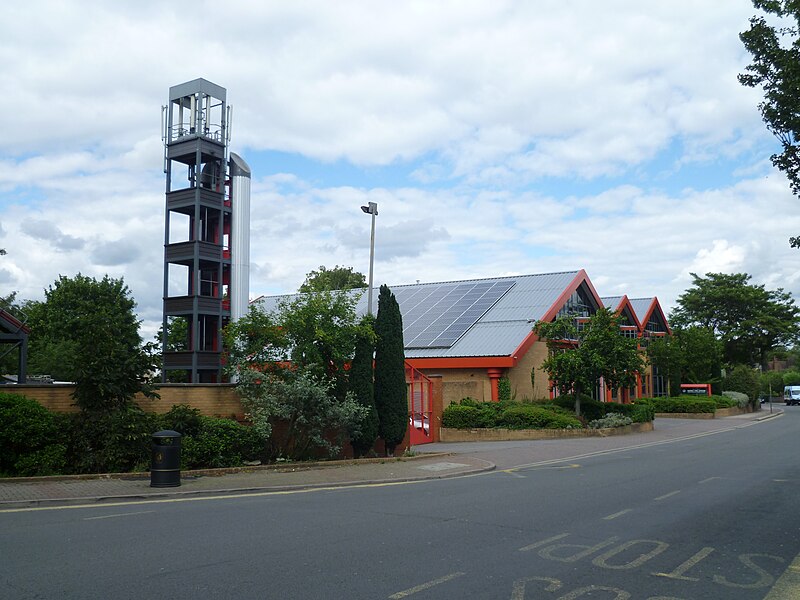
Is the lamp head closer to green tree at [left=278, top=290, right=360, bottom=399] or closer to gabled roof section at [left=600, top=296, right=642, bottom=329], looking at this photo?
green tree at [left=278, top=290, right=360, bottom=399]

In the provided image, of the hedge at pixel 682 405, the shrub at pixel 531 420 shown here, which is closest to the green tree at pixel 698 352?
the hedge at pixel 682 405

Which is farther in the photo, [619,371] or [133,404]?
[619,371]

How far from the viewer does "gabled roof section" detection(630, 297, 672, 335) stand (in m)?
57.3

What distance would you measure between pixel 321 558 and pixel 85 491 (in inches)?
277

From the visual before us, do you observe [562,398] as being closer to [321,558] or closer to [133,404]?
[133,404]

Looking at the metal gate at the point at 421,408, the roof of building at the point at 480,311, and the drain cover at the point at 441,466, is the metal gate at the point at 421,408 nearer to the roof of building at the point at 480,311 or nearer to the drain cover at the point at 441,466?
the drain cover at the point at 441,466

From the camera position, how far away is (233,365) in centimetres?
1914

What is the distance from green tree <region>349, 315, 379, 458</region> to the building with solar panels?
37.8ft

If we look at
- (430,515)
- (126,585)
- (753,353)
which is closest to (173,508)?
(430,515)

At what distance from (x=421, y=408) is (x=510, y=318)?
41.8ft

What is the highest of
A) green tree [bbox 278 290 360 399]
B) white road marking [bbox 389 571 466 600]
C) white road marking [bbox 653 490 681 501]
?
green tree [bbox 278 290 360 399]

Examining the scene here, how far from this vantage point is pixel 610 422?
31.5m

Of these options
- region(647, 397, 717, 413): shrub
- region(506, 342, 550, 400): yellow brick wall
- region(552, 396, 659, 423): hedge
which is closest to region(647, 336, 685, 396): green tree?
region(647, 397, 717, 413): shrub

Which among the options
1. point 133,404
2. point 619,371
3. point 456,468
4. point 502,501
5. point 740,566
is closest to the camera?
point 740,566
